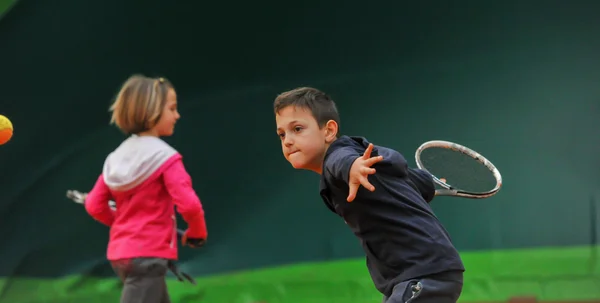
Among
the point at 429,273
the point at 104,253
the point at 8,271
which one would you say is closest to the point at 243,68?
the point at 104,253

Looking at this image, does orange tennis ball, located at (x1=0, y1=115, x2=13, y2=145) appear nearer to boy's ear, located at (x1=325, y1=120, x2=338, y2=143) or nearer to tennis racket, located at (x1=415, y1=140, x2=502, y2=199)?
boy's ear, located at (x1=325, y1=120, x2=338, y2=143)

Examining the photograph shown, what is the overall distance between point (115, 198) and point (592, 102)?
8.64 ft

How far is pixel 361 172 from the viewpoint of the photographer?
2.09m

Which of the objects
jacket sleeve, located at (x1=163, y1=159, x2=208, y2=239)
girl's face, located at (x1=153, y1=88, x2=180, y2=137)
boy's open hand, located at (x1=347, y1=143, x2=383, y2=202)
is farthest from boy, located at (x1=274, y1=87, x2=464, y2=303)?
girl's face, located at (x1=153, y1=88, x2=180, y2=137)

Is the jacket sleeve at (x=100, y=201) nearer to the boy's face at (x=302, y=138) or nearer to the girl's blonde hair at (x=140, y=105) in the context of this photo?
the girl's blonde hair at (x=140, y=105)

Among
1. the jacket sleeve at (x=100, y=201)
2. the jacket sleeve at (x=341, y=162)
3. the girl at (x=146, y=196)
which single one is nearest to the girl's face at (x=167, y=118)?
the girl at (x=146, y=196)

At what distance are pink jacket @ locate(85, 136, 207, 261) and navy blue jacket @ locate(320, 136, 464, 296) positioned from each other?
46.3 inches

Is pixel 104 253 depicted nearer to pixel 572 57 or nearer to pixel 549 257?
pixel 549 257

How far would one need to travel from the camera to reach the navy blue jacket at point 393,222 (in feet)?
7.64

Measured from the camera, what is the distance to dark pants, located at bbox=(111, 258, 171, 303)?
3350 mm

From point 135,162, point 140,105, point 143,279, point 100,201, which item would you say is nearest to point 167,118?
point 140,105

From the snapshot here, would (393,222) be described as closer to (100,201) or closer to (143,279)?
(143,279)

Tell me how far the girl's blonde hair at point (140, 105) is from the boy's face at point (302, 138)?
45.5 inches

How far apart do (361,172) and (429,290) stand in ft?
1.49
